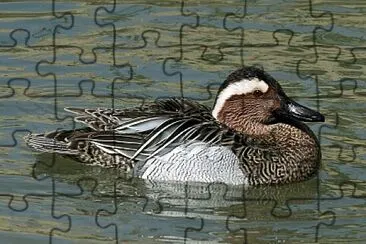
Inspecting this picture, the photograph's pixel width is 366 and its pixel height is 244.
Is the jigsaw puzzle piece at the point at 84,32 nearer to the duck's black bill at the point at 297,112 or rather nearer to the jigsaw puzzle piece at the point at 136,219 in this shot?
the duck's black bill at the point at 297,112

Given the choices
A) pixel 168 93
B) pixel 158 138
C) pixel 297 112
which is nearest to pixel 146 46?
pixel 168 93

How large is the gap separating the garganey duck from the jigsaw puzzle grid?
0.16 meters

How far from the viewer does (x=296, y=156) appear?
45.9ft

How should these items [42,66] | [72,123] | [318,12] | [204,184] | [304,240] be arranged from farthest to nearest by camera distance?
[318,12] < [42,66] < [72,123] < [204,184] < [304,240]

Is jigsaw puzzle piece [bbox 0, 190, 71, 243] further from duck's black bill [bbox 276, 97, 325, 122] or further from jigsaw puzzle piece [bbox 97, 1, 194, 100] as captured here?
jigsaw puzzle piece [bbox 97, 1, 194, 100]

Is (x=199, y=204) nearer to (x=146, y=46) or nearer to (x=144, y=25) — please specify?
(x=146, y=46)

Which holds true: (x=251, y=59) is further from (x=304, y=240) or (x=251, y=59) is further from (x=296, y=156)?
(x=304, y=240)

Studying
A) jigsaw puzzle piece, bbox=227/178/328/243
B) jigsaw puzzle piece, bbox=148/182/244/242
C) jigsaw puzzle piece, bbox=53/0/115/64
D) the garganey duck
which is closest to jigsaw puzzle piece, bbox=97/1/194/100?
jigsaw puzzle piece, bbox=53/0/115/64

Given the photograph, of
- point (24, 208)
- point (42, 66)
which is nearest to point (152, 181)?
point (24, 208)

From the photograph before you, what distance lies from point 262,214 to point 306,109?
1361 mm

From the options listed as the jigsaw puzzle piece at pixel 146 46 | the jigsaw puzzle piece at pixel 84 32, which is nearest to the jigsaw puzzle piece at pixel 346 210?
the jigsaw puzzle piece at pixel 146 46

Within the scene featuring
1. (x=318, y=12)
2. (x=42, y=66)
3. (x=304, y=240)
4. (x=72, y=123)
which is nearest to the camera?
(x=304, y=240)

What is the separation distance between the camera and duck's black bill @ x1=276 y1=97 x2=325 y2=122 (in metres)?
13.8

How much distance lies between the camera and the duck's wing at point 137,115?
45.3 feet
